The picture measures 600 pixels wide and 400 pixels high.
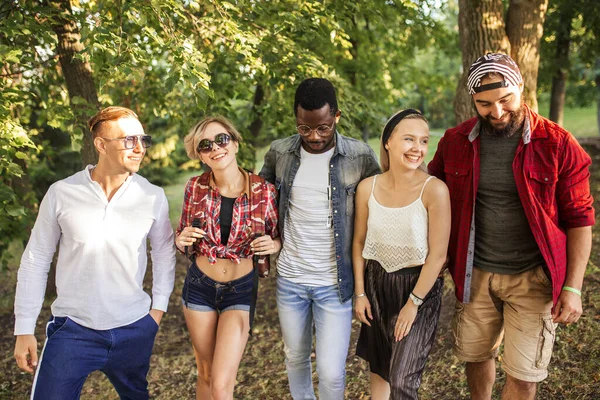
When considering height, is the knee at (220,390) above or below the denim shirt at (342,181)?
below

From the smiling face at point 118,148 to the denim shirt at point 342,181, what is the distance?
955mm

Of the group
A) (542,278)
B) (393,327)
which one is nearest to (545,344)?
(542,278)

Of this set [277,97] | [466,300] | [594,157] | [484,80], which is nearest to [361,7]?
[277,97]

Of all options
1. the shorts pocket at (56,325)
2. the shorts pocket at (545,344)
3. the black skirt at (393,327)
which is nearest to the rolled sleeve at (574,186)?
the shorts pocket at (545,344)

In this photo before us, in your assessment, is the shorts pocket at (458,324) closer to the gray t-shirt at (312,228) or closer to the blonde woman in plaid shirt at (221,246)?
the gray t-shirt at (312,228)

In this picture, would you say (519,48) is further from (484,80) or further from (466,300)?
(466,300)

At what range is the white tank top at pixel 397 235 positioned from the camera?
2.93 meters

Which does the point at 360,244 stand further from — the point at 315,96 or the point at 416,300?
the point at 315,96

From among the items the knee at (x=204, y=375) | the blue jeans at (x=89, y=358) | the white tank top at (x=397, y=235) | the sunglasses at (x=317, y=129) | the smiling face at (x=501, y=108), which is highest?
the smiling face at (x=501, y=108)

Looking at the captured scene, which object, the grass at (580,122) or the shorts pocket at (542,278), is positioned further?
the grass at (580,122)

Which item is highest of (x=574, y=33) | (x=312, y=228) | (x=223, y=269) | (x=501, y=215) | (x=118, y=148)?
(x=574, y=33)

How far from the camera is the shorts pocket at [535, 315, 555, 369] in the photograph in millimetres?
2951

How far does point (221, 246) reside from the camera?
3.17 m

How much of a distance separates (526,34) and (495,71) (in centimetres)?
289
